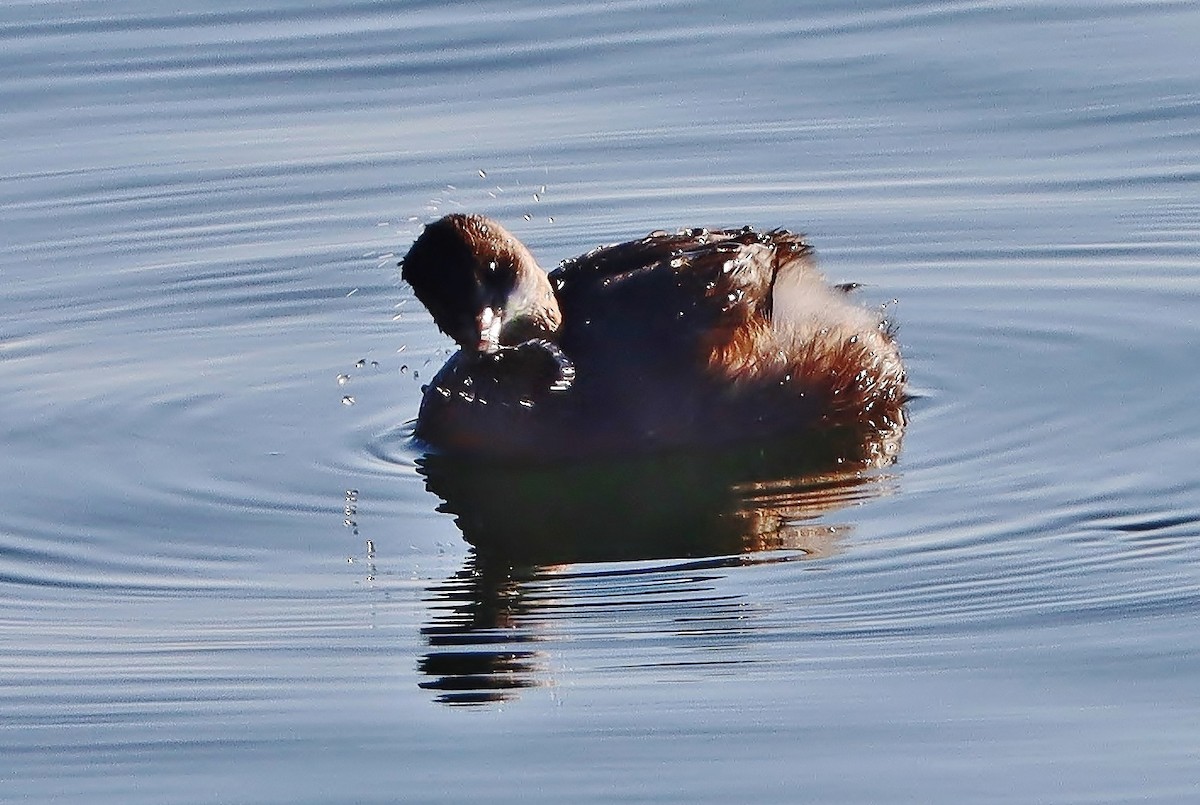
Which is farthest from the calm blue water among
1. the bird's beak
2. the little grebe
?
the bird's beak

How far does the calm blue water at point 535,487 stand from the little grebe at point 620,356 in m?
0.37

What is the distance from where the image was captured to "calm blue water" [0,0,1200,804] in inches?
267

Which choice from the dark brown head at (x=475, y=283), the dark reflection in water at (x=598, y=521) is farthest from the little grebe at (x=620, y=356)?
the dark reflection in water at (x=598, y=521)

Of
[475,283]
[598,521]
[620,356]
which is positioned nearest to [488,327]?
[475,283]

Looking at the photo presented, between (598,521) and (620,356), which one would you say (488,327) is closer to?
(620,356)

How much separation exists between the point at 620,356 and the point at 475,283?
23.1 inches

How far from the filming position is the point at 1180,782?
627cm

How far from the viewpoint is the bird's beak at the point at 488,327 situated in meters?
9.48

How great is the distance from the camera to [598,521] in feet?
29.1

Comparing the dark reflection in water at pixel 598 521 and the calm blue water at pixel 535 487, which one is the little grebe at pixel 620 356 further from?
the calm blue water at pixel 535 487

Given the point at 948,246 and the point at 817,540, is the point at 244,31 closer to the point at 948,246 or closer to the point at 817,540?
the point at 948,246

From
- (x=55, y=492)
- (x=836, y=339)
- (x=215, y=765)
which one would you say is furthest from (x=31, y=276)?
(x=215, y=765)

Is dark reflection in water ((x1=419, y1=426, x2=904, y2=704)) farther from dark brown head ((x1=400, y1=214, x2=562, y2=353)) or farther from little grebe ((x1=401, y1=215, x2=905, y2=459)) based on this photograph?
dark brown head ((x1=400, y1=214, x2=562, y2=353))

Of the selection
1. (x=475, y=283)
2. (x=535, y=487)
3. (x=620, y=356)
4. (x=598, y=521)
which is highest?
(x=475, y=283)
